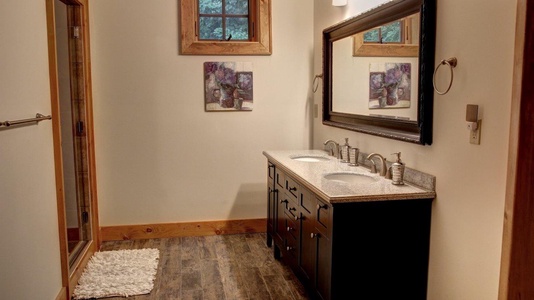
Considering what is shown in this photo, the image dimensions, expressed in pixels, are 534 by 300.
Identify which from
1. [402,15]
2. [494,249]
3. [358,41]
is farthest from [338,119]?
[494,249]

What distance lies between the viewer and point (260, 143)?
13.9 feet

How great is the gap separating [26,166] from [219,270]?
5.36 ft

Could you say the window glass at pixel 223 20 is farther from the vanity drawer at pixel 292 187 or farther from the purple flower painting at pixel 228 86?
the vanity drawer at pixel 292 187

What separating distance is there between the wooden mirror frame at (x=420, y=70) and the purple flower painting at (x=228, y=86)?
83 centimetres

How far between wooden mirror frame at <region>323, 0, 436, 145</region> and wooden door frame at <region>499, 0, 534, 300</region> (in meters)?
0.60

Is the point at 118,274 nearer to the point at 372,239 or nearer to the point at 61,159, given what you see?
the point at 61,159

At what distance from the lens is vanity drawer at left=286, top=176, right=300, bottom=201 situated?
9.58 ft

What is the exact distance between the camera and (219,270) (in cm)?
338

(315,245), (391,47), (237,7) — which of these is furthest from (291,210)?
(237,7)

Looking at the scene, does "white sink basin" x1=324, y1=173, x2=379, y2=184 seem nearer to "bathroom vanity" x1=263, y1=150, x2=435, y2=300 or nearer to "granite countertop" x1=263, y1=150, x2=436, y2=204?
"granite countertop" x1=263, y1=150, x2=436, y2=204

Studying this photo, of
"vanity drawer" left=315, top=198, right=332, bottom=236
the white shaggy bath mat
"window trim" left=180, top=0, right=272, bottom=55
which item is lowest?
the white shaggy bath mat

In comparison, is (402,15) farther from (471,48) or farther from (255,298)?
A: (255,298)

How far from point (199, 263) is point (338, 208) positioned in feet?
5.41

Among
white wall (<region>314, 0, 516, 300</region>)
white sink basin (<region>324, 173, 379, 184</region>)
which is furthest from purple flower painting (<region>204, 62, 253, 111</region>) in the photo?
white wall (<region>314, 0, 516, 300</region>)
